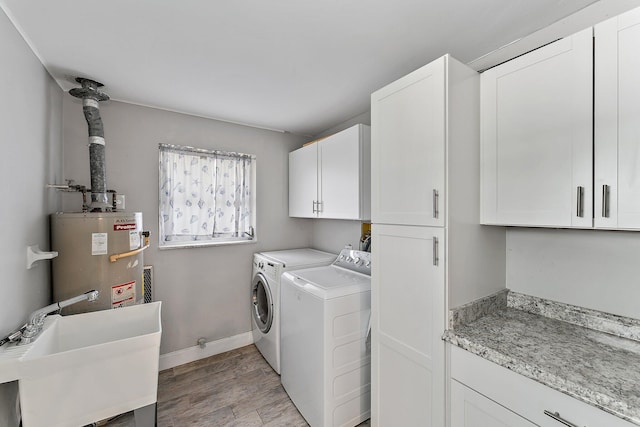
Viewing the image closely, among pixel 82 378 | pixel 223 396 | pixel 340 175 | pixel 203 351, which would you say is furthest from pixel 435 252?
pixel 203 351

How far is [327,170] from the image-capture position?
8.05ft

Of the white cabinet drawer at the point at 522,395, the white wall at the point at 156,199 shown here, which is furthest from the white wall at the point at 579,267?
the white wall at the point at 156,199

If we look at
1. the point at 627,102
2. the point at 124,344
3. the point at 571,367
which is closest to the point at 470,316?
the point at 571,367

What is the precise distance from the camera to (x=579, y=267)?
51.1 inches

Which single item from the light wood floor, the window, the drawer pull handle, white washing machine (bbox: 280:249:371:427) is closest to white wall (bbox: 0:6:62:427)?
the window

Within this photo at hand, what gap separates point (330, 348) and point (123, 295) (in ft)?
4.79

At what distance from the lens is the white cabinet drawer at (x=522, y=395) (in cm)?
82

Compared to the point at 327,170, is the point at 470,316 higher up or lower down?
lower down

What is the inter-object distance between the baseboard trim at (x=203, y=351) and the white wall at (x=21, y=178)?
123 cm

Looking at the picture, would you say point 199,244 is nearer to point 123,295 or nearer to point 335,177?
point 123,295

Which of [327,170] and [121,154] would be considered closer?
[121,154]

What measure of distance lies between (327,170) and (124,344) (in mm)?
1918

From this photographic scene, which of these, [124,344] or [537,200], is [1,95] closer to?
[124,344]

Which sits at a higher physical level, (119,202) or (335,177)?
(335,177)
